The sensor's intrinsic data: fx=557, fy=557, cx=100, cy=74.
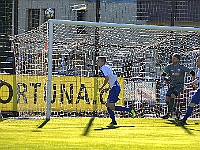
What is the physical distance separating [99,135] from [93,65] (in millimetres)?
6670

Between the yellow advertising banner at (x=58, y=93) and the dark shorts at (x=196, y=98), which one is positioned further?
the yellow advertising banner at (x=58, y=93)

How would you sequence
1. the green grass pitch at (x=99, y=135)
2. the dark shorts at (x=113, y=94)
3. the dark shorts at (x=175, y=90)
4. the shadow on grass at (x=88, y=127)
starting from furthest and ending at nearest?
1. the dark shorts at (x=175, y=90)
2. the dark shorts at (x=113, y=94)
3. the shadow on grass at (x=88, y=127)
4. the green grass pitch at (x=99, y=135)

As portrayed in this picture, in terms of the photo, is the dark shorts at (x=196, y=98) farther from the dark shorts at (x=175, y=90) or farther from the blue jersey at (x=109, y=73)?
the blue jersey at (x=109, y=73)

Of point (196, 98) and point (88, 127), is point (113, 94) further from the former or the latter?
point (196, 98)

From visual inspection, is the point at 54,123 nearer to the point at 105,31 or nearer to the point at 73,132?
the point at 73,132

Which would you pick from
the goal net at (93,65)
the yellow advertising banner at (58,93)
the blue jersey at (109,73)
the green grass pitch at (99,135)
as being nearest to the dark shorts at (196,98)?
the green grass pitch at (99,135)

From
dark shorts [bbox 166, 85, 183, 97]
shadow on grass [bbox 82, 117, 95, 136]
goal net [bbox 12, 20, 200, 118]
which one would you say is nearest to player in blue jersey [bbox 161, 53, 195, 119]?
dark shorts [bbox 166, 85, 183, 97]

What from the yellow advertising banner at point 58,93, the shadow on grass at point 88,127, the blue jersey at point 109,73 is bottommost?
the shadow on grass at point 88,127

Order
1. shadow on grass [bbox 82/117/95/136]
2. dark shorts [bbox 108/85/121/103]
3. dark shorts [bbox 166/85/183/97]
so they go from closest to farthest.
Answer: shadow on grass [bbox 82/117/95/136], dark shorts [bbox 108/85/121/103], dark shorts [bbox 166/85/183/97]

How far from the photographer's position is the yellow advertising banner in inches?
666

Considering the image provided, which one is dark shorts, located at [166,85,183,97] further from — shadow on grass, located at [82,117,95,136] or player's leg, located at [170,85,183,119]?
shadow on grass, located at [82,117,95,136]

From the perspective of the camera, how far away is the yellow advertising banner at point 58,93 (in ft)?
55.5

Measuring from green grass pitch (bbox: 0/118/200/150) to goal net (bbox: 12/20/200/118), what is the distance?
1889 mm

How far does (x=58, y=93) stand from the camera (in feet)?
56.3
